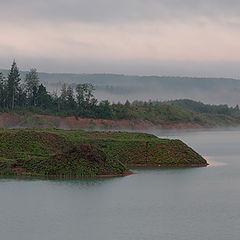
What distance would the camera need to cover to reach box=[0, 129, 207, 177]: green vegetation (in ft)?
161

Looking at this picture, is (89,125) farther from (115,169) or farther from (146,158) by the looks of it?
(115,169)

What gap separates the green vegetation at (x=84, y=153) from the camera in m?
49.0

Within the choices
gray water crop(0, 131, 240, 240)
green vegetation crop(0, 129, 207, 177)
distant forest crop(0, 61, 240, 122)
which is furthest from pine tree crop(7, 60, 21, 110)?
gray water crop(0, 131, 240, 240)

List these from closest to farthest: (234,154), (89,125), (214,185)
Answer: (214,185)
(234,154)
(89,125)

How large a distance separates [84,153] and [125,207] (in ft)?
39.0

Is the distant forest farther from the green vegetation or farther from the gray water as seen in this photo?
the gray water

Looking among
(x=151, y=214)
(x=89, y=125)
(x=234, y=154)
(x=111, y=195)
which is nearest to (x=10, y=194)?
(x=111, y=195)

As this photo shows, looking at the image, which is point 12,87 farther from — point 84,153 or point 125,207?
point 125,207

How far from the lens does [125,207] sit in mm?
38062

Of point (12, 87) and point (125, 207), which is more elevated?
point (12, 87)

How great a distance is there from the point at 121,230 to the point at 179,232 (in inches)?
108

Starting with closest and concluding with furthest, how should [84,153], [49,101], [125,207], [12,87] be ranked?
[125,207] → [84,153] → [12,87] → [49,101]

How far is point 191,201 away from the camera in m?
40.5

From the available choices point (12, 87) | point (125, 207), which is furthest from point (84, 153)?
point (12, 87)
